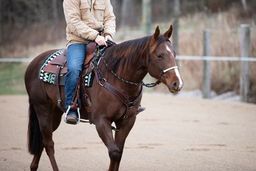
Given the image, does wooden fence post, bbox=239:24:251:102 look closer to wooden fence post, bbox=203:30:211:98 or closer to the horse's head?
wooden fence post, bbox=203:30:211:98

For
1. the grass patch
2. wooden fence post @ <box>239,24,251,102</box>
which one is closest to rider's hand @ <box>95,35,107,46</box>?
wooden fence post @ <box>239,24,251,102</box>

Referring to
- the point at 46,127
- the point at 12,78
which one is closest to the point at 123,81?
the point at 46,127

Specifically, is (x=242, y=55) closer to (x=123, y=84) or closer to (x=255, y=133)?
(x=255, y=133)

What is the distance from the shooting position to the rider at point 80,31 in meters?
7.90

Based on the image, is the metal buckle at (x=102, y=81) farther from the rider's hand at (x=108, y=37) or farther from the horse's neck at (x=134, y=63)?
the rider's hand at (x=108, y=37)

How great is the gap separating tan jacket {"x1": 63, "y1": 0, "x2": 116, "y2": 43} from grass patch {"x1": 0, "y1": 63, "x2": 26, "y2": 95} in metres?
14.3

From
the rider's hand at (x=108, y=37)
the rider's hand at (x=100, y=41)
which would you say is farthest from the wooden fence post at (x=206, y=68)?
the rider's hand at (x=100, y=41)

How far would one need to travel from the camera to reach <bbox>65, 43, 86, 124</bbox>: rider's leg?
7.87 metres

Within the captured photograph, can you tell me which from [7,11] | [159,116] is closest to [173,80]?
[159,116]

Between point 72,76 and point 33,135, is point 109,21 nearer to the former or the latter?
point 72,76

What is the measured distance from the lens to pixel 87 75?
7855 millimetres

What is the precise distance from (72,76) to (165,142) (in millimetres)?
3382

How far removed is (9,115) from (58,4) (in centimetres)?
2055

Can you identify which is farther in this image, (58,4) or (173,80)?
(58,4)
